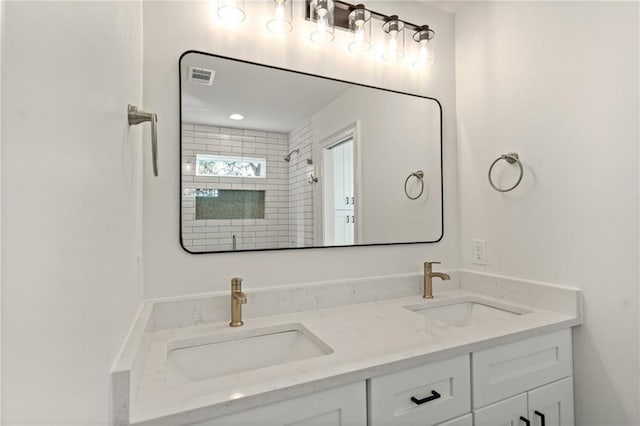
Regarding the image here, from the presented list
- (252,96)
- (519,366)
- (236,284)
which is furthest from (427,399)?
(252,96)

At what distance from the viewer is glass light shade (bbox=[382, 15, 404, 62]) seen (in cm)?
159

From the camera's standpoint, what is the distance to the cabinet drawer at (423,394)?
2.95ft

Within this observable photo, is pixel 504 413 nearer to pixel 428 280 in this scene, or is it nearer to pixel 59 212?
pixel 428 280

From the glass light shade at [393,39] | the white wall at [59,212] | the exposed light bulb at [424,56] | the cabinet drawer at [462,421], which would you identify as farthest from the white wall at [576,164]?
the white wall at [59,212]

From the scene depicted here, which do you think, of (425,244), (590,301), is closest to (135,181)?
(425,244)

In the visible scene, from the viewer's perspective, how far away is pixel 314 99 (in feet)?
4.83

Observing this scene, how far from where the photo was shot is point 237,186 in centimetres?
133

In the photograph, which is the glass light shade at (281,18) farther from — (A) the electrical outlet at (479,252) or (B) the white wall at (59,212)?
(A) the electrical outlet at (479,252)

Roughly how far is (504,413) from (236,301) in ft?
3.15

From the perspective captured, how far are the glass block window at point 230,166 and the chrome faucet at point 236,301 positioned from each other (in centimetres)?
41

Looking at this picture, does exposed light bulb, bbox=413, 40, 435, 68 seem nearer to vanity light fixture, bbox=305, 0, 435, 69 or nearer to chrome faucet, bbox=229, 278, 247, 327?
vanity light fixture, bbox=305, 0, 435, 69

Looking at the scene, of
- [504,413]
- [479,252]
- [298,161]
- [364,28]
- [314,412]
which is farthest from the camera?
[479,252]

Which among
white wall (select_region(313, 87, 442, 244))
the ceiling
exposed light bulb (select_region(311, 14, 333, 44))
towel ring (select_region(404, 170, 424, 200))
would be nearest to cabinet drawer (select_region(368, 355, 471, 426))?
white wall (select_region(313, 87, 442, 244))

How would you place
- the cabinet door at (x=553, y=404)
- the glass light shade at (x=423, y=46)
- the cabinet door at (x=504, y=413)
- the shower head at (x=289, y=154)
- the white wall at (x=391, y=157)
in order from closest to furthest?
the cabinet door at (x=504, y=413) < the cabinet door at (x=553, y=404) < the shower head at (x=289, y=154) < the white wall at (x=391, y=157) < the glass light shade at (x=423, y=46)
